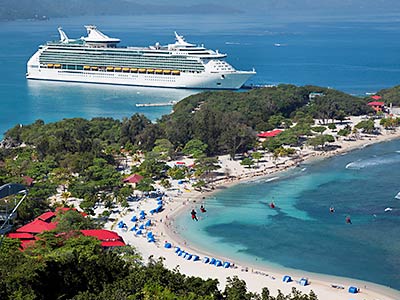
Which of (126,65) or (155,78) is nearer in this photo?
(155,78)

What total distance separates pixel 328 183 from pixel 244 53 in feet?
282

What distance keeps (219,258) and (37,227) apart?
7.88 metres

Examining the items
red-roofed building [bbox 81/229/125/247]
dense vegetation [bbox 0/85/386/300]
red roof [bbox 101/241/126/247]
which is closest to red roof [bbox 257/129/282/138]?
dense vegetation [bbox 0/85/386/300]

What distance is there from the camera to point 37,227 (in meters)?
29.5

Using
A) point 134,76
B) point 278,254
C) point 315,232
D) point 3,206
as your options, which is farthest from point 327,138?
point 134,76

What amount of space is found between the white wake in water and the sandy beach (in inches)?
153

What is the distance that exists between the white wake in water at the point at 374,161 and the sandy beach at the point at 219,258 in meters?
3.89

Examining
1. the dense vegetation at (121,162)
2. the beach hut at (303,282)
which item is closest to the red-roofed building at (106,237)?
the dense vegetation at (121,162)

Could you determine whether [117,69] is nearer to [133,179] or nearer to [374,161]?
[374,161]

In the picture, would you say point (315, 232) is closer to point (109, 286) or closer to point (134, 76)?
point (109, 286)

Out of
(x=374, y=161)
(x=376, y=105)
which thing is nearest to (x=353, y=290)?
(x=374, y=161)

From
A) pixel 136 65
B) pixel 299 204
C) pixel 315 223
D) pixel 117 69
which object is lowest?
pixel 299 204

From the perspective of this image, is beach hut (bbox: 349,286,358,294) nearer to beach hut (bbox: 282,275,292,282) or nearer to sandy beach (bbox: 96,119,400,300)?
sandy beach (bbox: 96,119,400,300)

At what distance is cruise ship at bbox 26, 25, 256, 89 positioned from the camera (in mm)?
80625
